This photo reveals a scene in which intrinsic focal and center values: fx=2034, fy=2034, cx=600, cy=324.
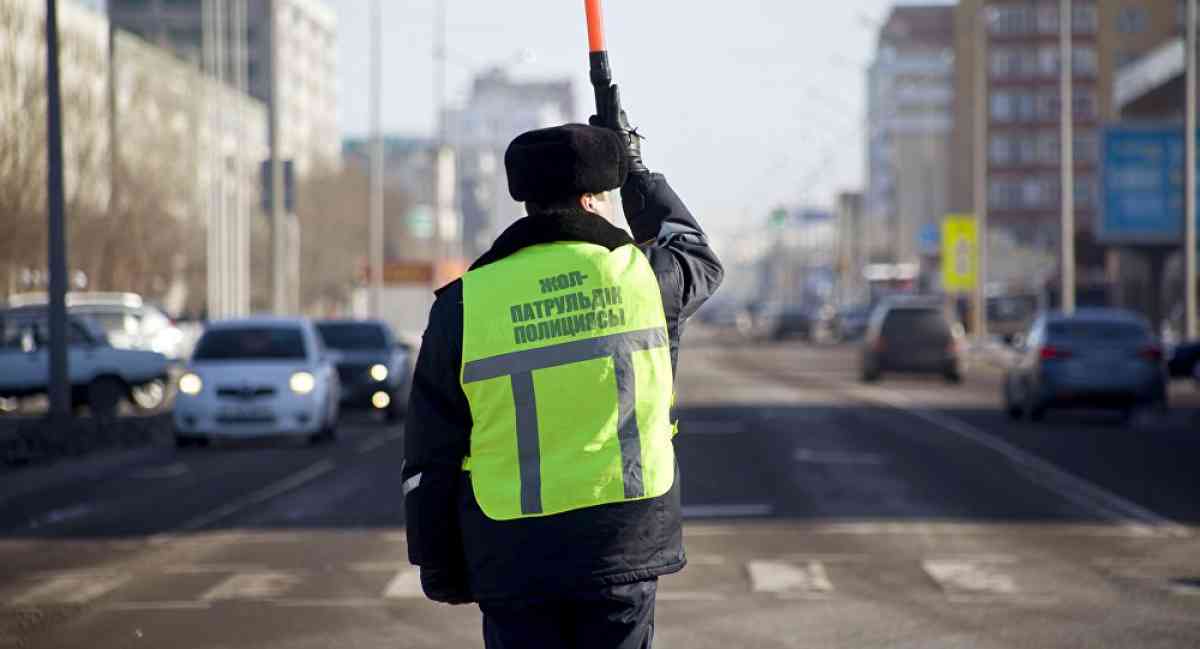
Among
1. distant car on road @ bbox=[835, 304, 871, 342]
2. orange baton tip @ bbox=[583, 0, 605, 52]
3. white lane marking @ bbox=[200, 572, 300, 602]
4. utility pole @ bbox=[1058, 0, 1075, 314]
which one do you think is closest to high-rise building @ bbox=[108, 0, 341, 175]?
distant car on road @ bbox=[835, 304, 871, 342]

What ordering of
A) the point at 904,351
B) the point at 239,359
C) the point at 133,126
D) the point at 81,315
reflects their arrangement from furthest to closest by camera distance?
1. the point at 133,126
2. the point at 904,351
3. the point at 81,315
4. the point at 239,359

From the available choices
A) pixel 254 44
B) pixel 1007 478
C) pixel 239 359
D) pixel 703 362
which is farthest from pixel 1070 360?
pixel 254 44

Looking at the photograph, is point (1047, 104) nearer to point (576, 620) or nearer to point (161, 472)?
point (161, 472)

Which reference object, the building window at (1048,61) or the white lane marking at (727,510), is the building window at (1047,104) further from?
the white lane marking at (727,510)

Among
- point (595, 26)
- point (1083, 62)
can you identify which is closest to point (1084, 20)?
point (1083, 62)

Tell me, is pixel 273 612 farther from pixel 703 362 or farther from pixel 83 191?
pixel 703 362

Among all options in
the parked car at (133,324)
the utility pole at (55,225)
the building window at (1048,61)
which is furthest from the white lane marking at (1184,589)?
the building window at (1048,61)

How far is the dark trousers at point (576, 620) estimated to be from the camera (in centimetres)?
444

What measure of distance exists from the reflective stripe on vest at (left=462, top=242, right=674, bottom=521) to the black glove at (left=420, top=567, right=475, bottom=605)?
19 cm

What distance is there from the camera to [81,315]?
3362 centimetres

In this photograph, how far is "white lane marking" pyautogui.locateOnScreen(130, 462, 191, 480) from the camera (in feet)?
65.7

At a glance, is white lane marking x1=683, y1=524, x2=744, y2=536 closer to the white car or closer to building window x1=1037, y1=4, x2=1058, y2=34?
the white car

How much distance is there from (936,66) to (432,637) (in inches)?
7224

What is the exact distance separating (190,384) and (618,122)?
19.6 metres
